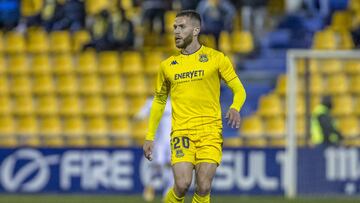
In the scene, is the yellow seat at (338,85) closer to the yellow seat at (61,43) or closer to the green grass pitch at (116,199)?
the green grass pitch at (116,199)

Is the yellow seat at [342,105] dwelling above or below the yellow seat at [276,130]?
above

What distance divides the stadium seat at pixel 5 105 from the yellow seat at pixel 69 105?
96 cm

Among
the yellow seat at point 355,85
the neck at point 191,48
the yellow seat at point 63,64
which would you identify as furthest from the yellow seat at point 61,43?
the neck at point 191,48

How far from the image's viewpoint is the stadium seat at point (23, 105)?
21641mm

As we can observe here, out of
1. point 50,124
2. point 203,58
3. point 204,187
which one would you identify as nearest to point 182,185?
point 204,187

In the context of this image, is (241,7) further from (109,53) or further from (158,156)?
(158,156)

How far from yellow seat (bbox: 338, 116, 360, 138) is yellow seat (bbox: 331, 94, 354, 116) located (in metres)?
0.10

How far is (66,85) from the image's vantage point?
71.5ft

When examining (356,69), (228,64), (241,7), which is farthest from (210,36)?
(228,64)

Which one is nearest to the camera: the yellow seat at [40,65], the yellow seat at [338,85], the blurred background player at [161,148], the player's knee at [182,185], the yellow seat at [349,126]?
the player's knee at [182,185]

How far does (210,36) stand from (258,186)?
3270mm

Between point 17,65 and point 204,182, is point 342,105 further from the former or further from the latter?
point 204,182

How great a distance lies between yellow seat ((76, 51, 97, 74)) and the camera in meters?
21.7

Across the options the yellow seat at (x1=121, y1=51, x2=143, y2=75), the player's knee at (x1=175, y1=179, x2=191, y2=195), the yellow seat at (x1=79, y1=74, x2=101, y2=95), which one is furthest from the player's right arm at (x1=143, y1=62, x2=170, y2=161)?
the yellow seat at (x1=79, y1=74, x2=101, y2=95)
